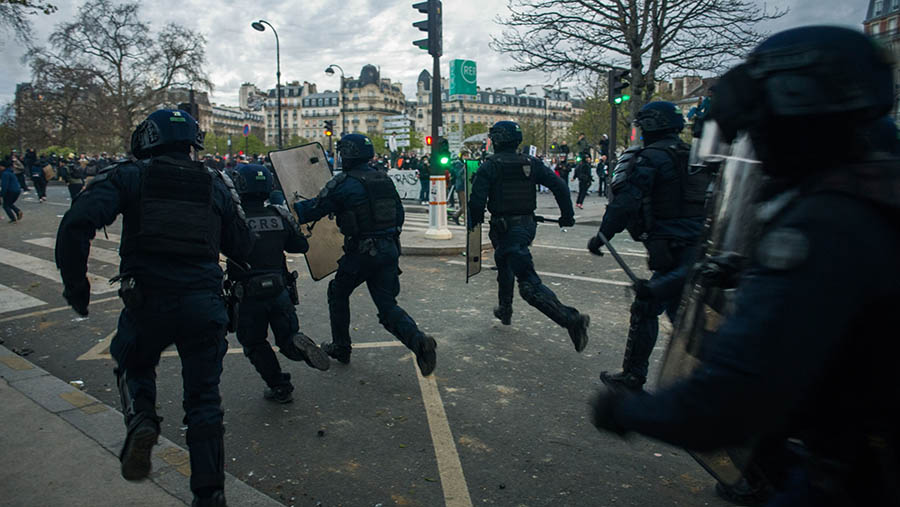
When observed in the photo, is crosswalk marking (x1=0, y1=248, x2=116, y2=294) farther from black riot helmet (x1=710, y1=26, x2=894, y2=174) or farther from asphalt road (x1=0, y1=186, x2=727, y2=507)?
black riot helmet (x1=710, y1=26, x2=894, y2=174)

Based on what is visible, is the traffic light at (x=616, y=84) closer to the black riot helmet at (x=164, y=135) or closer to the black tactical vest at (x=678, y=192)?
the black tactical vest at (x=678, y=192)

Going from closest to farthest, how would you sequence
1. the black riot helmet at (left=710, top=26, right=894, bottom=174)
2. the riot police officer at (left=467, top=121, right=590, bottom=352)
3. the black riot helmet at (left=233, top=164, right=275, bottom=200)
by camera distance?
the black riot helmet at (left=710, top=26, right=894, bottom=174) → the black riot helmet at (left=233, top=164, right=275, bottom=200) → the riot police officer at (left=467, top=121, right=590, bottom=352)

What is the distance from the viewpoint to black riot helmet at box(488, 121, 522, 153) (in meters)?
5.55

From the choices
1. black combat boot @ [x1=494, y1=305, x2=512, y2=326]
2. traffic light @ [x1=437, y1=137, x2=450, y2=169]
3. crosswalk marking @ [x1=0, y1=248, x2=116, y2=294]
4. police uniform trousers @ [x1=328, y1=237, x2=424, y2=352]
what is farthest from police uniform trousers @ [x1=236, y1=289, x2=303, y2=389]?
traffic light @ [x1=437, y1=137, x2=450, y2=169]

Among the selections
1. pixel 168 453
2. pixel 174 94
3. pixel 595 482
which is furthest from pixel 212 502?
pixel 174 94

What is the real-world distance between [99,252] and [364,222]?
787cm

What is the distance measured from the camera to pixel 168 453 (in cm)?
322

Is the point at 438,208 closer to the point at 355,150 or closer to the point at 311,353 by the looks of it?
the point at 355,150

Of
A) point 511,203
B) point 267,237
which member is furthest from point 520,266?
point 267,237

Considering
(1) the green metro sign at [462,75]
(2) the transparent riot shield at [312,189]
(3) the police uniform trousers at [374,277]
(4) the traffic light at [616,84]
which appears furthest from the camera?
(1) the green metro sign at [462,75]

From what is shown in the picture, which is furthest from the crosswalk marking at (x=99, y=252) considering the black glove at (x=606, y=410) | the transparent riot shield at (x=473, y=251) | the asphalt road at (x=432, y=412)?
the black glove at (x=606, y=410)

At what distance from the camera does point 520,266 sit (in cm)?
526

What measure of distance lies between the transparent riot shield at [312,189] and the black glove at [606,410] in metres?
4.09

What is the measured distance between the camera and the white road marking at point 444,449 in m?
2.93
